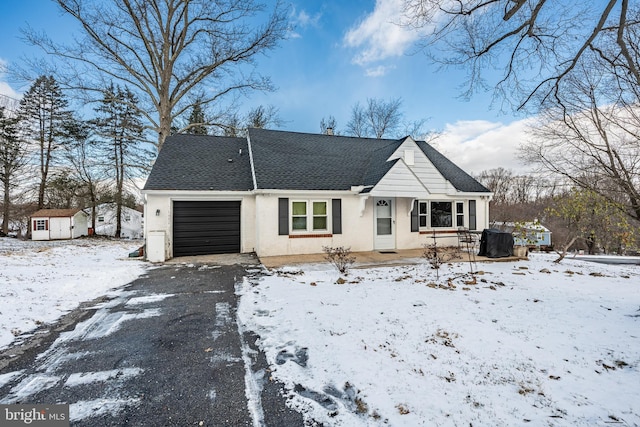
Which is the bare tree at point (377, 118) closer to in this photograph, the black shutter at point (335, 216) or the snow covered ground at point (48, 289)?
the black shutter at point (335, 216)

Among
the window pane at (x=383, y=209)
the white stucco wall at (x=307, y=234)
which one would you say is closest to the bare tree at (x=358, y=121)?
the window pane at (x=383, y=209)

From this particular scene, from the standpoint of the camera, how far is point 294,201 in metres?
10.4

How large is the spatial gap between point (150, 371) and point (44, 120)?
27519 mm

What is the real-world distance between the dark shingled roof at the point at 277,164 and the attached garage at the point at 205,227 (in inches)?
29.3

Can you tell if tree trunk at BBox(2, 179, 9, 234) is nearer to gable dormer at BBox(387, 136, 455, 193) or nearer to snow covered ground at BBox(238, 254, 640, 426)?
snow covered ground at BBox(238, 254, 640, 426)

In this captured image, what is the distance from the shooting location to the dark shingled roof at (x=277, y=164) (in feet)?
34.1

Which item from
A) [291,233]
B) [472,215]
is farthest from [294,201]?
[472,215]

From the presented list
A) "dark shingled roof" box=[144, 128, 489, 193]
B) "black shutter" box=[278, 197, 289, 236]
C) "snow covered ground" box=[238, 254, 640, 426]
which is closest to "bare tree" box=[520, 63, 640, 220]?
"snow covered ground" box=[238, 254, 640, 426]

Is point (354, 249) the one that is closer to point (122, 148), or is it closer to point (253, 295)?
point (253, 295)

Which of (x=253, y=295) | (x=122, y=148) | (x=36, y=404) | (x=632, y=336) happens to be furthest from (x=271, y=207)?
(x=122, y=148)

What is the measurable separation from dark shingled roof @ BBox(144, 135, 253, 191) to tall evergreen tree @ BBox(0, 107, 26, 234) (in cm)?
1706

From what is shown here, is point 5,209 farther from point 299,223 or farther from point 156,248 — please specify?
point 299,223

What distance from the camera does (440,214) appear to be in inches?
483

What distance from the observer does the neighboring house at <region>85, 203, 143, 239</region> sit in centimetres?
2444
